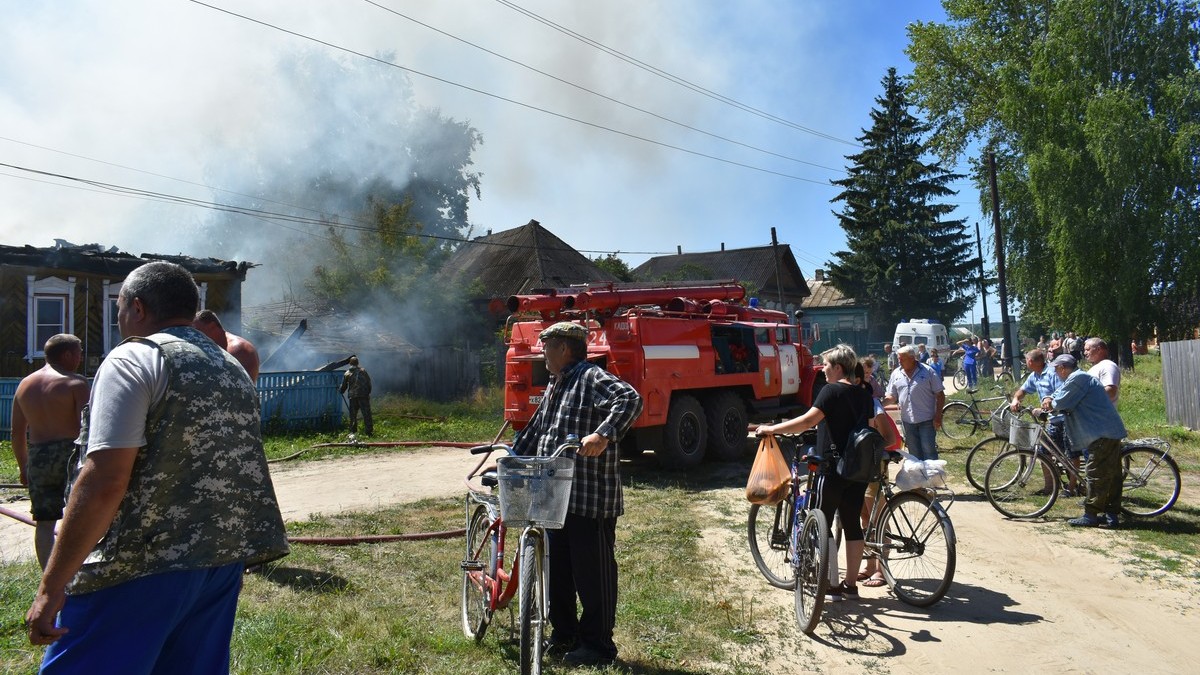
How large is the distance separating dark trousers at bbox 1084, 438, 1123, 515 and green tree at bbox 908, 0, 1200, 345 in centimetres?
2188

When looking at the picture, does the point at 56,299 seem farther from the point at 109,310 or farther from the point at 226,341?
the point at 226,341

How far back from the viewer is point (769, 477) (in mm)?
5625

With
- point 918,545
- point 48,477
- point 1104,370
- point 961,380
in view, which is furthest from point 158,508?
point 961,380

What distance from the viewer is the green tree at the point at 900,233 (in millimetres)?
44531

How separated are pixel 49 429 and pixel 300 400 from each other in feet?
42.5

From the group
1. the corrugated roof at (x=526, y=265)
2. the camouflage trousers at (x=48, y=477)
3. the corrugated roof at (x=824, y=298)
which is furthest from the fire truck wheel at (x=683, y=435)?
the corrugated roof at (x=824, y=298)

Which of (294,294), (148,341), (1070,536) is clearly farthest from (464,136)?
(148,341)

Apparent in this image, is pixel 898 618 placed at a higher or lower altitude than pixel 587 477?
lower

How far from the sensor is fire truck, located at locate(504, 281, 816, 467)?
10.8m

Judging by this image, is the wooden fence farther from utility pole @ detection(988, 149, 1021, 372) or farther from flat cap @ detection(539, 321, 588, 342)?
flat cap @ detection(539, 321, 588, 342)

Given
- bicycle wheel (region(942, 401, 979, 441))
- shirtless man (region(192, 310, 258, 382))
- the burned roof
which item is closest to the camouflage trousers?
shirtless man (region(192, 310, 258, 382))

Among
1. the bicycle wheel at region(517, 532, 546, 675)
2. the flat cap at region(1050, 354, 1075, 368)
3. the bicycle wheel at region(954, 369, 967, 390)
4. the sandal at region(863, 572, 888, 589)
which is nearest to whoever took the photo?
the bicycle wheel at region(517, 532, 546, 675)

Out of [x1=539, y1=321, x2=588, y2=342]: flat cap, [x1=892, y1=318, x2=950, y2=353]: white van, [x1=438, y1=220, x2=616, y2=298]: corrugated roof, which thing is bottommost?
[x1=539, y1=321, x2=588, y2=342]: flat cap

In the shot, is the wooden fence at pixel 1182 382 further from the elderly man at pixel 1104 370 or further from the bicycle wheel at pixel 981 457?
the elderly man at pixel 1104 370
